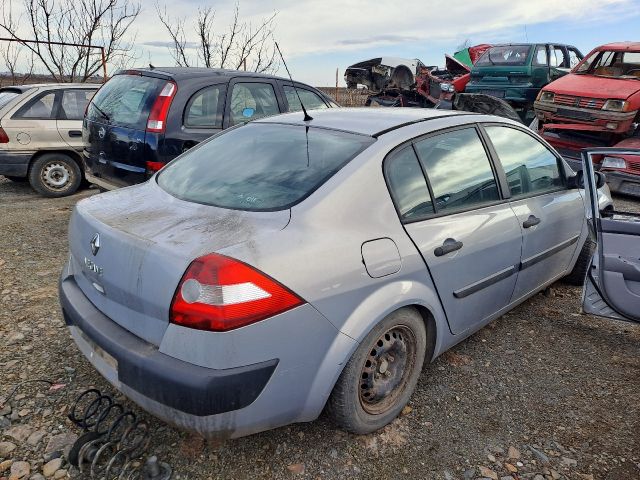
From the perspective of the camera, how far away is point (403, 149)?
246cm

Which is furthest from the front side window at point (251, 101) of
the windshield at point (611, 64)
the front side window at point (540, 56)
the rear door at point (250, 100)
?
the front side window at point (540, 56)

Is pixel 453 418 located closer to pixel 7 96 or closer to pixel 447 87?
pixel 7 96

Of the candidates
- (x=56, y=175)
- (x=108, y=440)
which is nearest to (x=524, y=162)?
(x=108, y=440)

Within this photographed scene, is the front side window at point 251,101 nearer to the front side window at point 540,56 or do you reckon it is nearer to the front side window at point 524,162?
the front side window at point 524,162

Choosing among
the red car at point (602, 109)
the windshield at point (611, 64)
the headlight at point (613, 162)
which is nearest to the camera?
the headlight at point (613, 162)

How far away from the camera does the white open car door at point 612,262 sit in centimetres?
286

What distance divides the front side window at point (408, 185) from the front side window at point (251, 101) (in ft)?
10.4

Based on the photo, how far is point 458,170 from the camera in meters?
2.72

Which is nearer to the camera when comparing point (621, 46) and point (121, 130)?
point (121, 130)

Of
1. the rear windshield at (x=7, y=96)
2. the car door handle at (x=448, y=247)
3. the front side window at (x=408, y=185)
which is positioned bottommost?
the car door handle at (x=448, y=247)

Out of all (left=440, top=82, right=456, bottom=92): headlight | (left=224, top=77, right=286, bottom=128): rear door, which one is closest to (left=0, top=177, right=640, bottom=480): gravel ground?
(left=224, top=77, right=286, bottom=128): rear door

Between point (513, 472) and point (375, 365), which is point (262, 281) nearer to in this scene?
point (375, 365)

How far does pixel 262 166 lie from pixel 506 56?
10.9 meters

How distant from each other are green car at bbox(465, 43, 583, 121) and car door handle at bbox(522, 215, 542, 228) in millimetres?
9174
